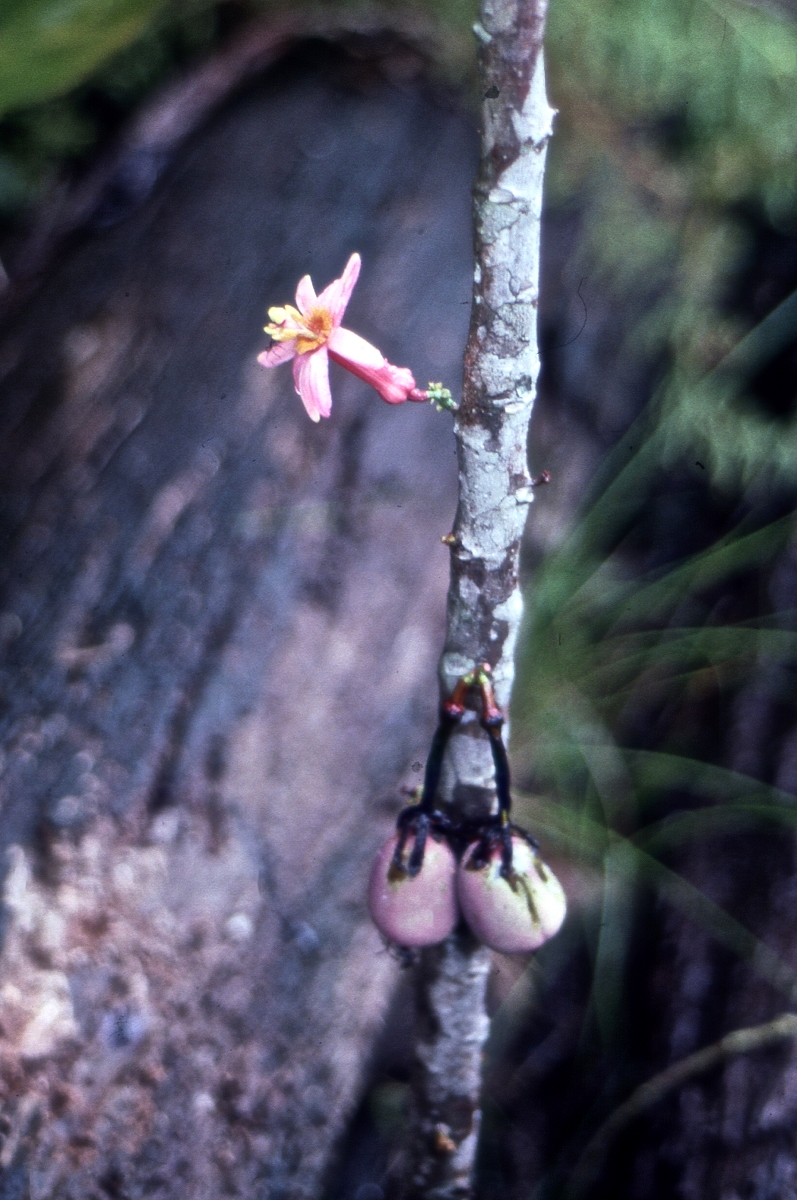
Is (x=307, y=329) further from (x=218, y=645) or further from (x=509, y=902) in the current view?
(x=218, y=645)

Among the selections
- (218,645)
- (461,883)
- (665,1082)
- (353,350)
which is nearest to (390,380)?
(353,350)

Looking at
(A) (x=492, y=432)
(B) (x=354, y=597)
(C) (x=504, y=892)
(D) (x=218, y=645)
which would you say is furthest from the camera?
(B) (x=354, y=597)

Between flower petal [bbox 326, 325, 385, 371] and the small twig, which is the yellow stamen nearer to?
flower petal [bbox 326, 325, 385, 371]

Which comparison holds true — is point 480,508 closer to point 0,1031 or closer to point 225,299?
point 0,1031

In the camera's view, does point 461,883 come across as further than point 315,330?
Yes

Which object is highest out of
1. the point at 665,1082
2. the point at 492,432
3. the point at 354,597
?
the point at 354,597

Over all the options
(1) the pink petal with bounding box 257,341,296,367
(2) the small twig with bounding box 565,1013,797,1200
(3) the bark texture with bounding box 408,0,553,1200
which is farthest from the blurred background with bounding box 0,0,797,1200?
(1) the pink petal with bounding box 257,341,296,367
